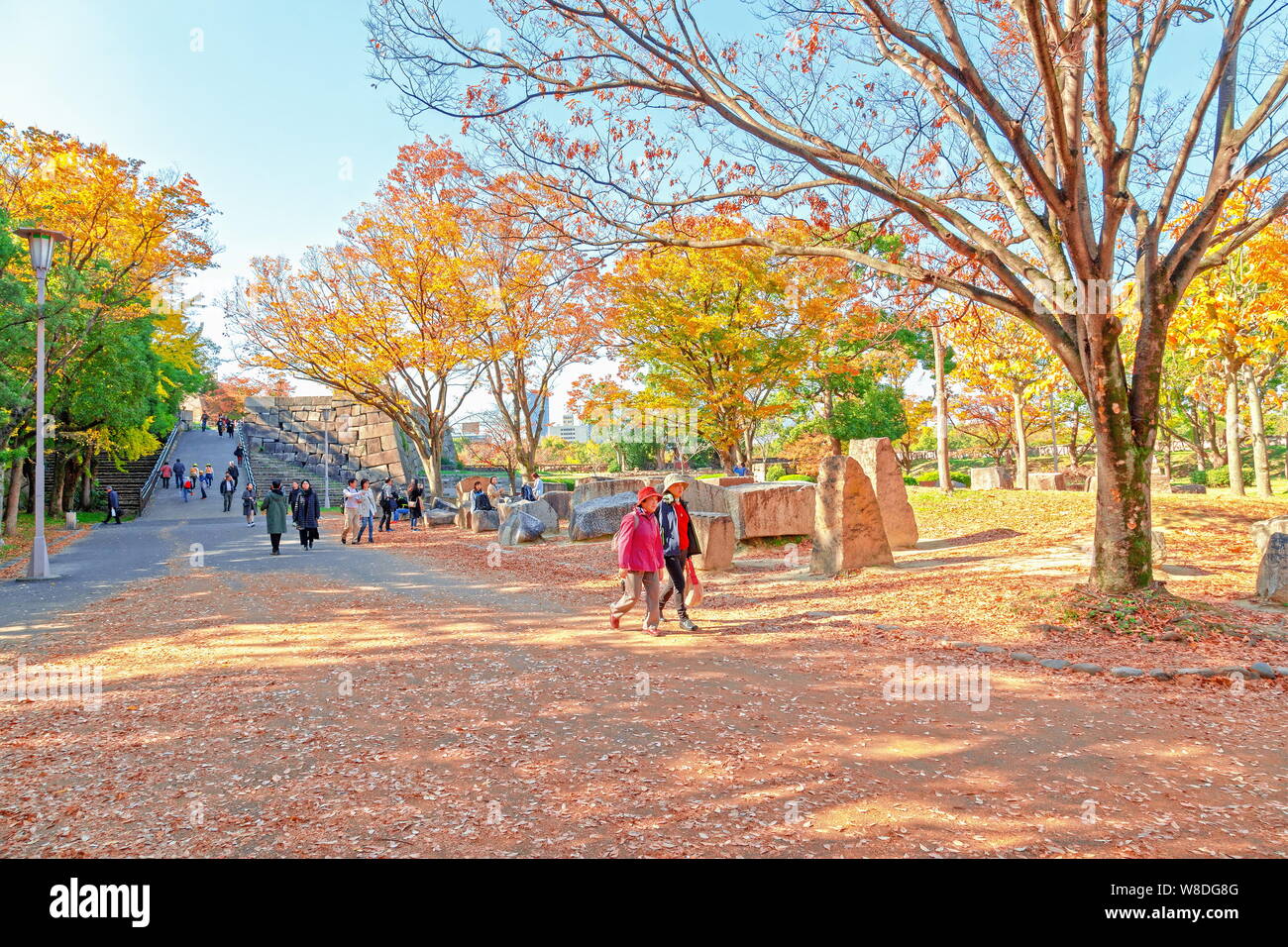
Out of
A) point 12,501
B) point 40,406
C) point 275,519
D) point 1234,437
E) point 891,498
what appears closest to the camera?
point 40,406

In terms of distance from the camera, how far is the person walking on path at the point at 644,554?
7660 millimetres

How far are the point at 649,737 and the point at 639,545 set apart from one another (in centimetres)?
317

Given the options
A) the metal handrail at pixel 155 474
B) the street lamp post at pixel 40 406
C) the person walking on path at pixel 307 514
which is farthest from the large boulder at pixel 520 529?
the metal handrail at pixel 155 474

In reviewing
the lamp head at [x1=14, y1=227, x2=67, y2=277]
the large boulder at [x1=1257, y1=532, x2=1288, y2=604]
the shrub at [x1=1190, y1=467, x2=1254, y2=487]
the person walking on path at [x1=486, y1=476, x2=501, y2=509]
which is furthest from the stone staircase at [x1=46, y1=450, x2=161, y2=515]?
the shrub at [x1=1190, y1=467, x2=1254, y2=487]

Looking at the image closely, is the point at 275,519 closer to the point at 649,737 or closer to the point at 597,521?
the point at 597,521

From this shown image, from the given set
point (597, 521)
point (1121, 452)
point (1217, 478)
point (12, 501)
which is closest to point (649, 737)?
point (1121, 452)

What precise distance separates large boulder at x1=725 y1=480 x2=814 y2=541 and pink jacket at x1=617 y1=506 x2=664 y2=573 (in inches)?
263

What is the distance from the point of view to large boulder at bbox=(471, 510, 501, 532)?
21.0 meters

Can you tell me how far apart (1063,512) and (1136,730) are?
1103cm

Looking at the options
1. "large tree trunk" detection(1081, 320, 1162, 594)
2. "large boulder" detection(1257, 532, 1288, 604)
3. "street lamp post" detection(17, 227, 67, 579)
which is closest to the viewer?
"large tree trunk" detection(1081, 320, 1162, 594)

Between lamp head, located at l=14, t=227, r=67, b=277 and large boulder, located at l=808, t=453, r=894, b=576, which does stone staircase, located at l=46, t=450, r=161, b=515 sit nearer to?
lamp head, located at l=14, t=227, r=67, b=277

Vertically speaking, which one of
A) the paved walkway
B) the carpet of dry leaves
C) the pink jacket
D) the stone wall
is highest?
the stone wall

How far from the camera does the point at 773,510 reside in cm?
1441
